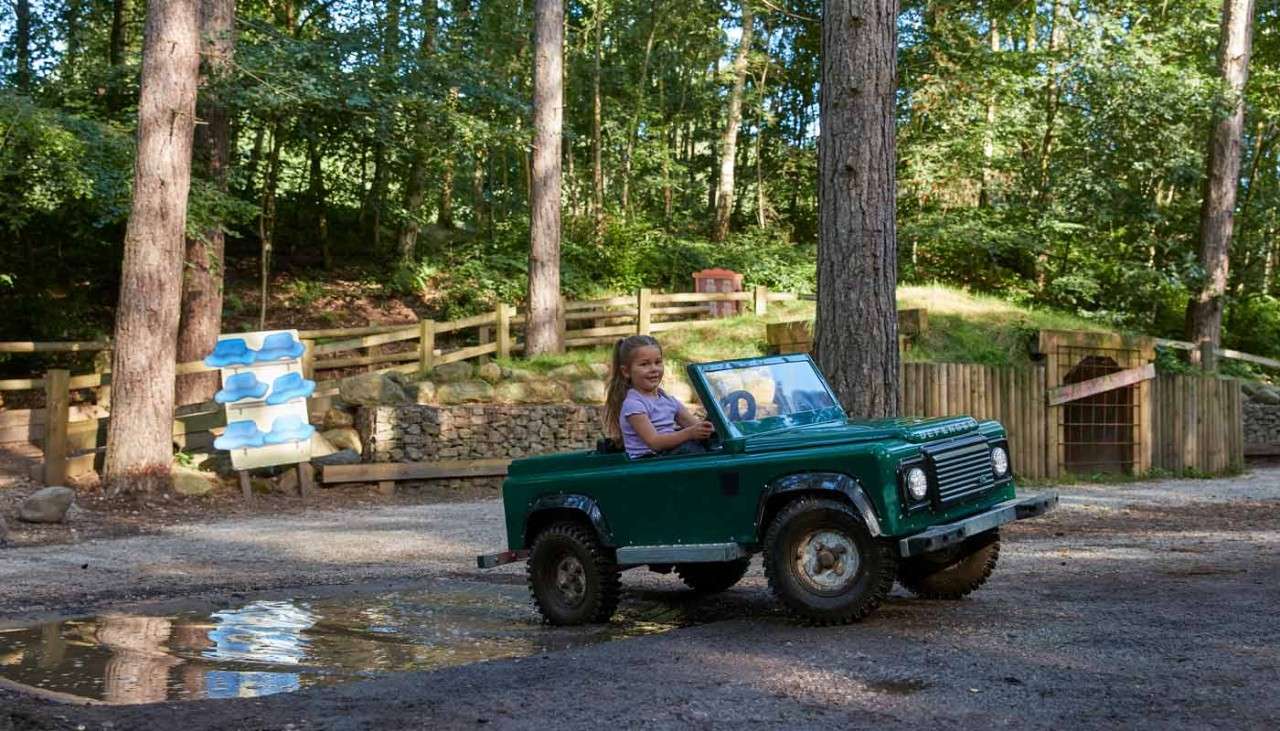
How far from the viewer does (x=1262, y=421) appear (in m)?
25.7

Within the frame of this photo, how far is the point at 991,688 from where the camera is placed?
5.06 m

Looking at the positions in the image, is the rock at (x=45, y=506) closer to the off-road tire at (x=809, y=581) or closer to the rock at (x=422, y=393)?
the rock at (x=422, y=393)

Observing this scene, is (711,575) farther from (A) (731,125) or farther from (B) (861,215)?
(A) (731,125)

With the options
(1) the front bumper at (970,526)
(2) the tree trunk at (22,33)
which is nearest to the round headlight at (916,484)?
(1) the front bumper at (970,526)

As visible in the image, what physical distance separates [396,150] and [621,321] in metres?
6.06

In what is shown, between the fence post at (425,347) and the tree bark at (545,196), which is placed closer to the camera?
the fence post at (425,347)

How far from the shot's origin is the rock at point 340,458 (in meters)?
17.1

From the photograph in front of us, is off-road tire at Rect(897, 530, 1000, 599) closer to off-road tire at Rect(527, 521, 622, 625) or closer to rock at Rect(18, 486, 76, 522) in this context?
off-road tire at Rect(527, 521, 622, 625)

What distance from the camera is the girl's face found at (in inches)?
291

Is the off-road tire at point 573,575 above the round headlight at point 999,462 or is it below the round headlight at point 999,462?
below

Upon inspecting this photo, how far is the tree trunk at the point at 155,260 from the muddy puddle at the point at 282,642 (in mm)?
7239

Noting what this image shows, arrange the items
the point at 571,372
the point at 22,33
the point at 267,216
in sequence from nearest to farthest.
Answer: the point at 571,372
the point at 22,33
the point at 267,216

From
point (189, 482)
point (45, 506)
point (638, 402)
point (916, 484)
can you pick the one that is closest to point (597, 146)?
point (189, 482)

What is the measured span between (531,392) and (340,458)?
10.6 ft
